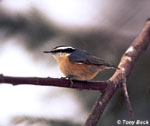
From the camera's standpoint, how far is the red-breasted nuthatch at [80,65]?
1.19m

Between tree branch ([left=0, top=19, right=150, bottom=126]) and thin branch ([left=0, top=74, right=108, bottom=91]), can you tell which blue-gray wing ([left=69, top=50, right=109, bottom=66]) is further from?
thin branch ([left=0, top=74, right=108, bottom=91])

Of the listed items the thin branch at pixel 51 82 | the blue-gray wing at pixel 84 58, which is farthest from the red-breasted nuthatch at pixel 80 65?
the thin branch at pixel 51 82

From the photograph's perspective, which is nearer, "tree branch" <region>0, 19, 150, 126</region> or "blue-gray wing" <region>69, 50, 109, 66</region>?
"tree branch" <region>0, 19, 150, 126</region>

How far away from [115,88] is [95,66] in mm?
175

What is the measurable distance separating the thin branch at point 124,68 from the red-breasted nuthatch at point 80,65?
0.23 ft

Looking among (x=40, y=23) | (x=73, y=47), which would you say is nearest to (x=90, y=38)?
(x=73, y=47)

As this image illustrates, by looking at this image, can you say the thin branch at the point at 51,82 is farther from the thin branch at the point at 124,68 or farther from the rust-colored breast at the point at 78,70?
the rust-colored breast at the point at 78,70

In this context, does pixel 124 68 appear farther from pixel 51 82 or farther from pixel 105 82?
pixel 51 82

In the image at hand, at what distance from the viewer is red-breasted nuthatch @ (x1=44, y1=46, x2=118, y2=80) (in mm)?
1186

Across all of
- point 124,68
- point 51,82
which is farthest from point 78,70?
point 51,82

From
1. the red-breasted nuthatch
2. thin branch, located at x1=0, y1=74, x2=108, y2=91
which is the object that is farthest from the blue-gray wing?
thin branch, located at x1=0, y1=74, x2=108, y2=91

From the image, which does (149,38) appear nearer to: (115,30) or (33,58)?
(115,30)

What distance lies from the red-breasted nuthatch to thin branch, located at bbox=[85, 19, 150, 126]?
0.07m

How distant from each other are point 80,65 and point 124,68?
16 centimetres
